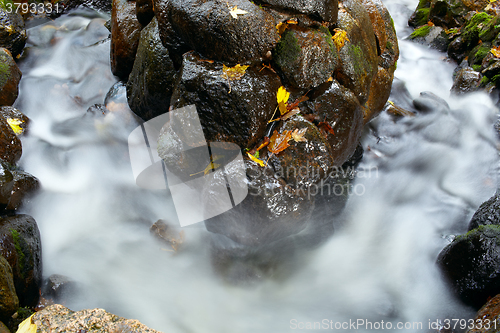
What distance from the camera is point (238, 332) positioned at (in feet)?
9.91

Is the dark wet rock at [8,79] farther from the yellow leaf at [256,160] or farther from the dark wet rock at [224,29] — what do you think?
the yellow leaf at [256,160]

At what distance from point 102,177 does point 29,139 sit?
1.39 meters

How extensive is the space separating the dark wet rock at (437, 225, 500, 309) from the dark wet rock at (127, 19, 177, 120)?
11.8 ft

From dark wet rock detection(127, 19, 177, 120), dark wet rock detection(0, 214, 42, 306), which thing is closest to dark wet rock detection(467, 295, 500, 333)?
dark wet rock detection(127, 19, 177, 120)

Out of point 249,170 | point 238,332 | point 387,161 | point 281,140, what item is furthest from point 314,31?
point 238,332

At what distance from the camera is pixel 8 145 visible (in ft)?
13.1

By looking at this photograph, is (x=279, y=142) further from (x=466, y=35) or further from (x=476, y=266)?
(x=466, y=35)

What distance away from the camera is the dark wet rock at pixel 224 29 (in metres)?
2.80

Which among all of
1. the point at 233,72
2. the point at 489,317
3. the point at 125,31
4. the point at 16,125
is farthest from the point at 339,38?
the point at 16,125

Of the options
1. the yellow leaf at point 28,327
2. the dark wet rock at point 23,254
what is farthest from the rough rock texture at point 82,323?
the dark wet rock at point 23,254

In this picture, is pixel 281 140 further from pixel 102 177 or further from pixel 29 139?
pixel 29 139

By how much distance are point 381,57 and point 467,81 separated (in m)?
2.78

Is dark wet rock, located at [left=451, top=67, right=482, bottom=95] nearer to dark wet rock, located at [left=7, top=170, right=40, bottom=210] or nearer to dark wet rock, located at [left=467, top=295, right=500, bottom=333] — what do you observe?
dark wet rock, located at [left=467, top=295, right=500, bottom=333]

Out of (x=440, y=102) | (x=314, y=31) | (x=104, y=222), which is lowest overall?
(x=104, y=222)
